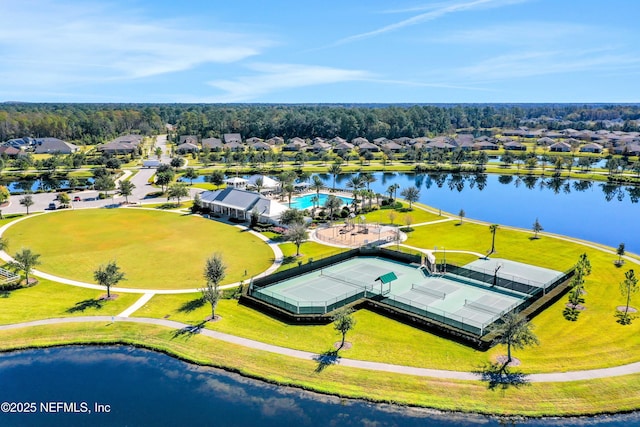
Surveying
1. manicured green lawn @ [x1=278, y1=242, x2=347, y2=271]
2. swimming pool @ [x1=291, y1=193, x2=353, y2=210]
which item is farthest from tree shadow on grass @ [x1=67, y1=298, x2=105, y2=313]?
swimming pool @ [x1=291, y1=193, x2=353, y2=210]

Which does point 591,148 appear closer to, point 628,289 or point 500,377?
point 628,289

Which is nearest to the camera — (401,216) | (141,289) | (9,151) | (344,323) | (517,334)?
(517,334)

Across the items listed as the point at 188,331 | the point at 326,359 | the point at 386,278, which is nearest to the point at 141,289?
the point at 188,331

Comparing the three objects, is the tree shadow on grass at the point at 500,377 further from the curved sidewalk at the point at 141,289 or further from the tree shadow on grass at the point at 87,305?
the tree shadow on grass at the point at 87,305

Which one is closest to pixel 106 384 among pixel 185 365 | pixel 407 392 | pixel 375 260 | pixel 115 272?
pixel 185 365

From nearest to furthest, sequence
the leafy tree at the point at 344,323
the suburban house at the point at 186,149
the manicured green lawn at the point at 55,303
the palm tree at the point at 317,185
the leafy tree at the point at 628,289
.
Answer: the leafy tree at the point at 344,323 < the leafy tree at the point at 628,289 < the manicured green lawn at the point at 55,303 < the palm tree at the point at 317,185 < the suburban house at the point at 186,149

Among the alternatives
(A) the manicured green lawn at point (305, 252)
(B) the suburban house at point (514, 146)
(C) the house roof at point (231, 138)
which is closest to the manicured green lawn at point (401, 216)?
(A) the manicured green lawn at point (305, 252)
